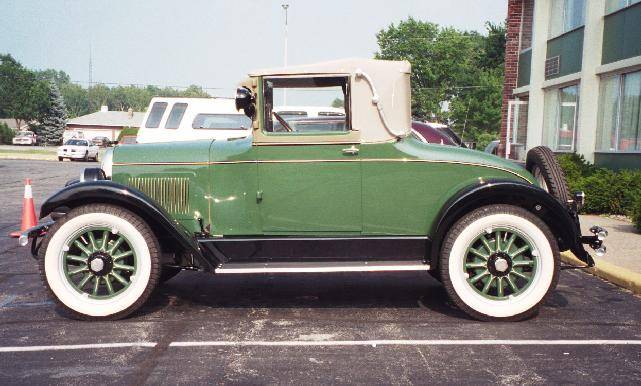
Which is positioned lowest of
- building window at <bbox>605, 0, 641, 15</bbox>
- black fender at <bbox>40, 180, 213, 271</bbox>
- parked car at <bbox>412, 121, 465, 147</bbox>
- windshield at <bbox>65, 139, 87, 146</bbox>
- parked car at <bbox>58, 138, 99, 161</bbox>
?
parked car at <bbox>58, 138, 99, 161</bbox>

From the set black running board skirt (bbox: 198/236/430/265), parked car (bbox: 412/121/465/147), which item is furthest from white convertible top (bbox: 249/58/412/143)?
parked car (bbox: 412/121/465/147)

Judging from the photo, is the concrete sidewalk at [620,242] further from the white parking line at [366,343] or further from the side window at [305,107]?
the side window at [305,107]

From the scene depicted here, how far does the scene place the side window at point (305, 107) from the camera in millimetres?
4863

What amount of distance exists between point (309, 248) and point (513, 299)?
1.67m

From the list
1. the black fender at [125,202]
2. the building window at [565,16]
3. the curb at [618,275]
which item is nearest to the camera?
the black fender at [125,202]

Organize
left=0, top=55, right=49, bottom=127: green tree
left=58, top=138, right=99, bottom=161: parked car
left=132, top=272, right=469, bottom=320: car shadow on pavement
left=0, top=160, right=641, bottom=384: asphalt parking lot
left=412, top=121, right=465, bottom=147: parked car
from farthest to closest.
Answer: left=0, top=55, right=49, bottom=127: green tree < left=58, top=138, right=99, bottom=161: parked car < left=412, top=121, right=465, bottom=147: parked car < left=132, top=272, right=469, bottom=320: car shadow on pavement < left=0, top=160, right=641, bottom=384: asphalt parking lot

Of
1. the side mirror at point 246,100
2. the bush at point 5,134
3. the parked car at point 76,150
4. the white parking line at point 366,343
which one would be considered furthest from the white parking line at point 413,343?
the bush at point 5,134

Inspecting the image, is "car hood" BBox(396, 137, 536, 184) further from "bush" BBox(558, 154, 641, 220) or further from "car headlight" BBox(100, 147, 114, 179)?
"bush" BBox(558, 154, 641, 220)

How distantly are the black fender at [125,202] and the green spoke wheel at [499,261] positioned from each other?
83.9 inches

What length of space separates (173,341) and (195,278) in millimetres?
2193

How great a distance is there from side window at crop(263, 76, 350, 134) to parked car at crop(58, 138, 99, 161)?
119 ft

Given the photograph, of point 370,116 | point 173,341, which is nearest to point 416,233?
point 370,116

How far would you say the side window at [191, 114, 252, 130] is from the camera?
13.4 metres

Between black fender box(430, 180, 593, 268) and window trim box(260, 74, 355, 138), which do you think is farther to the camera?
window trim box(260, 74, 355, 138)
